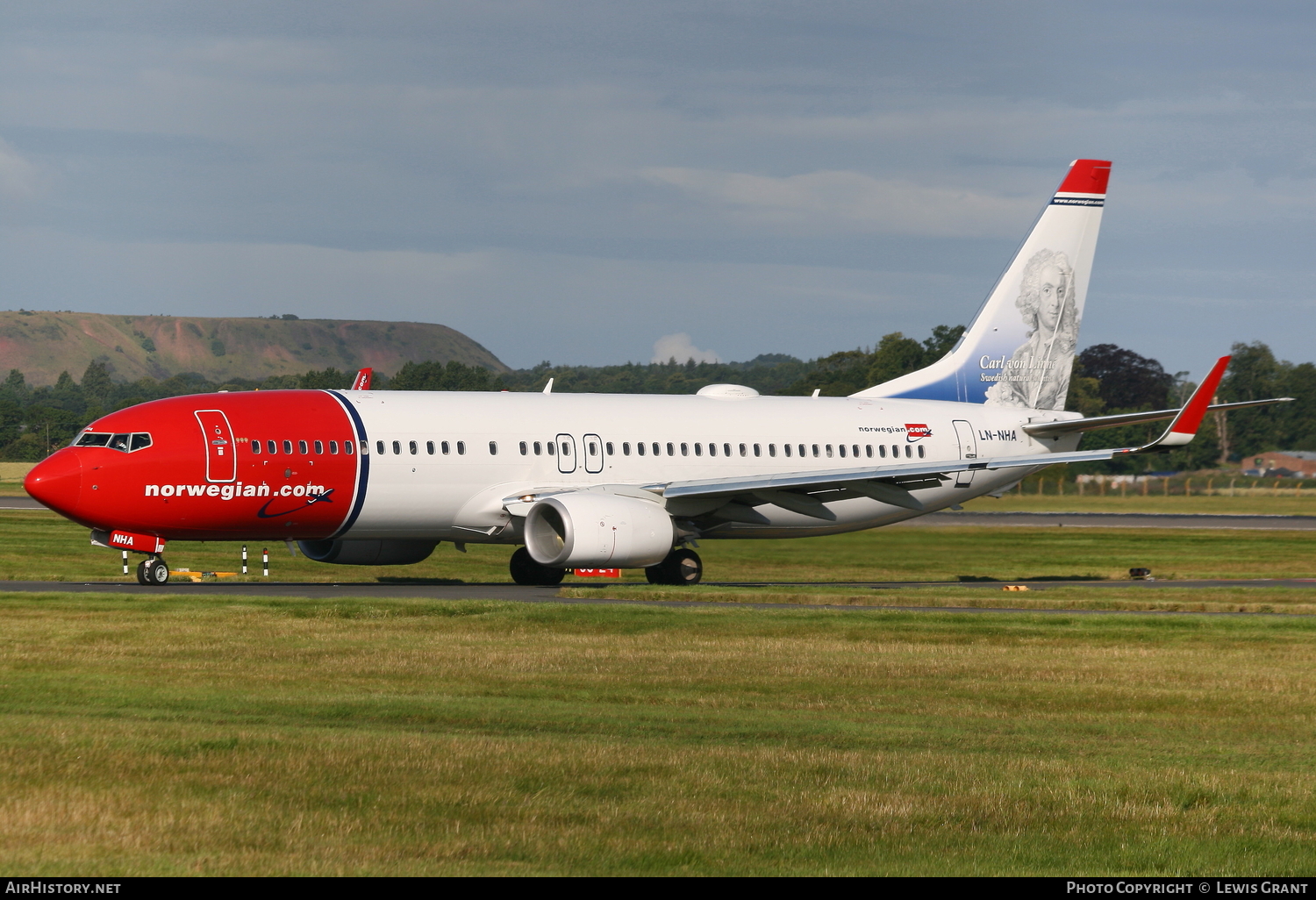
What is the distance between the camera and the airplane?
3102cm

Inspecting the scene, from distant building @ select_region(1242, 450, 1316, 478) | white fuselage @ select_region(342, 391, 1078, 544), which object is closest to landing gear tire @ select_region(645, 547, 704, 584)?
A: white fuselage @ select_region(342, 391, 1078, 544)

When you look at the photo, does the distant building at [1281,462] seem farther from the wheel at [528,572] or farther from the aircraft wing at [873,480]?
the wheel at [528,572]

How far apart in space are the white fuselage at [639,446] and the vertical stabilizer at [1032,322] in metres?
0.82

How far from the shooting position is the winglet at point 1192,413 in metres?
35.4

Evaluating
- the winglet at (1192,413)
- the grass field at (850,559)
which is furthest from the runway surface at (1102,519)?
the winglet at (1192,413)

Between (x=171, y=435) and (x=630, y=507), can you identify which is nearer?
(x=171, y=435)

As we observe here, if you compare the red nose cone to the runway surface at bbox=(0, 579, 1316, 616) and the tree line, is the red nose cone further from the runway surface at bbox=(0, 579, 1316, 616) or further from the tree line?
the tree line

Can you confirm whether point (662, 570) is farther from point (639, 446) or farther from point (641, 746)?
point (641, 746)

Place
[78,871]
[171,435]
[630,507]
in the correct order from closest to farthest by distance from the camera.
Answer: [78,871]
[171,435]
[630,507]

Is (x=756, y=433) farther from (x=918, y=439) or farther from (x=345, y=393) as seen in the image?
(x=345, y=393)

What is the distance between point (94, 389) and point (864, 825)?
18520 centimetres

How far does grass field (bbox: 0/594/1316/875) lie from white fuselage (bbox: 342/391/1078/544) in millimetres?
8100

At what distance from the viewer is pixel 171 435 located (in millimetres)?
30984
